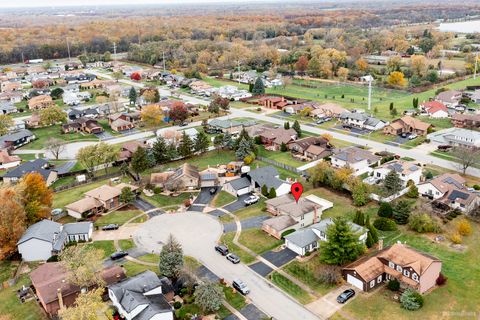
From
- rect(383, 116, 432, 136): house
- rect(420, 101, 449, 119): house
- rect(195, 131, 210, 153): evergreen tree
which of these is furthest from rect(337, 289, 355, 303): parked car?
rect(420, 101, 449, 119): house

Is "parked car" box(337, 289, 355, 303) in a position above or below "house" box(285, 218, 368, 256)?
below

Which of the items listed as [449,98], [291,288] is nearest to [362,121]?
[449,98]

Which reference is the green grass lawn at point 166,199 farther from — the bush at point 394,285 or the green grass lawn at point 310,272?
the bush at point 394,285

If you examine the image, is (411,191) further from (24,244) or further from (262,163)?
(24,244)

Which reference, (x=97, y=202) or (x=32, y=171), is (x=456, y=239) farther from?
(x=32, y=171)

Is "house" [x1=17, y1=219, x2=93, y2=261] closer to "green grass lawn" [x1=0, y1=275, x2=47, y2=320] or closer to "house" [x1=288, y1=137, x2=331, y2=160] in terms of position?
"green grass lawn" [x1=0, y1=275, x2=47, y2=320]

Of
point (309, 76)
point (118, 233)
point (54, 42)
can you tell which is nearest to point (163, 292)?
point (118, 233)

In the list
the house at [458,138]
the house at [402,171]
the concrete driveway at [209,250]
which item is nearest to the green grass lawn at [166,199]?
the concrete driveway at [209,250]
